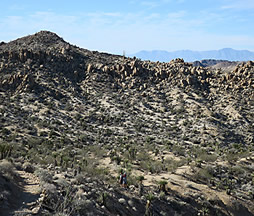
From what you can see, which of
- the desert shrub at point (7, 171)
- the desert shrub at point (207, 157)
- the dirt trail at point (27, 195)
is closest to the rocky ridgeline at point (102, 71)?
the desert shrub at point (207, 157)

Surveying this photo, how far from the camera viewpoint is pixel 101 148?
25234 millimetres

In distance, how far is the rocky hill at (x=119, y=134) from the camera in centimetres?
1246

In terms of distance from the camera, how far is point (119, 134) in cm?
3100

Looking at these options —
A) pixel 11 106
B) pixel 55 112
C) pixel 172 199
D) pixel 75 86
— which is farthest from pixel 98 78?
pixel 172 199

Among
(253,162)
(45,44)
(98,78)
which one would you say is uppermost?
(45,44)

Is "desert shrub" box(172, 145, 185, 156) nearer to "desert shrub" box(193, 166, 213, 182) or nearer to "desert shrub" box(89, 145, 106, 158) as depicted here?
"desert shrub" box(193, 166, 213, 182)

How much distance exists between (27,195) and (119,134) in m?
21.0

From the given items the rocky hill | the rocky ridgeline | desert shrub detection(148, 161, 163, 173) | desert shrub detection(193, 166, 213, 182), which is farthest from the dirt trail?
the rocky ridgeline

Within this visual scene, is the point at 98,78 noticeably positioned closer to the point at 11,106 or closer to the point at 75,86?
the point at 75,86

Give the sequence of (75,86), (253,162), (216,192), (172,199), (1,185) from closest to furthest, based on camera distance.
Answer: (1,185) < (172,199) < (216,192) < (253,162) < (75,86)

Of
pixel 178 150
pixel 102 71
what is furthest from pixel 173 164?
pixel 102 71

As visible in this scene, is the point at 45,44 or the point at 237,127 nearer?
the point at 237,127

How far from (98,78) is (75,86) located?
216 inches

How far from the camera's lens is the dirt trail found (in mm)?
8889
